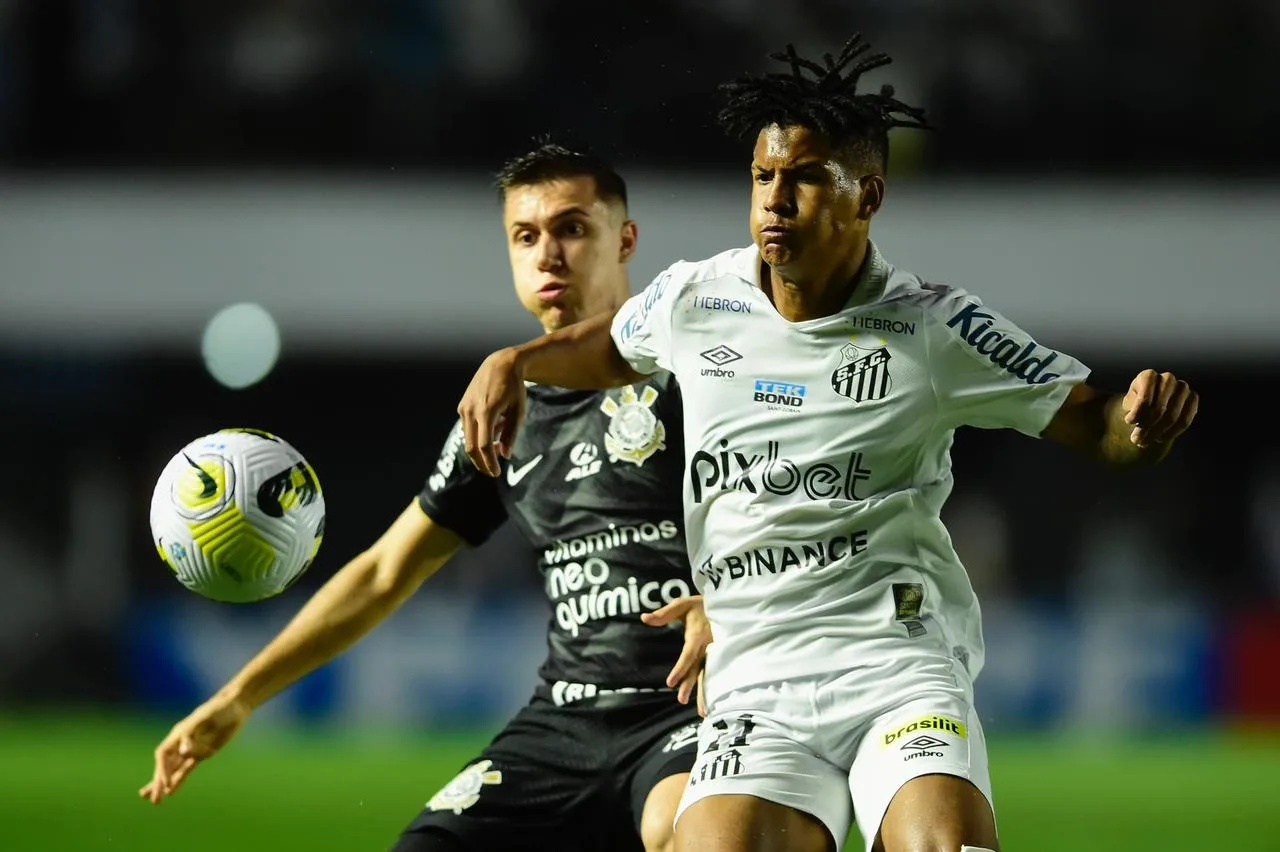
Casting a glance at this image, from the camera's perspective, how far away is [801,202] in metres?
3.44

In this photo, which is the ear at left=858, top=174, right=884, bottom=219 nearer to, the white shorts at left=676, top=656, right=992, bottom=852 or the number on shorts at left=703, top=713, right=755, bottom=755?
the white shorts at left=676, top=656, right=992, bottom=852

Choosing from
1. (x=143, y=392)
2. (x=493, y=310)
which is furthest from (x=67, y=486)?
(x=493, y=310)

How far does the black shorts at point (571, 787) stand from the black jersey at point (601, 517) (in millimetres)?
93

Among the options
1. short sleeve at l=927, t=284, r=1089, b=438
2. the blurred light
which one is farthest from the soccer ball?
the blurred light

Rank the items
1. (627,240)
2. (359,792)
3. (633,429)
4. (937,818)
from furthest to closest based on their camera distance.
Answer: (359,792)
(627,240)
(633,429)
(937,818)

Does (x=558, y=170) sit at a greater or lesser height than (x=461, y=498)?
greater

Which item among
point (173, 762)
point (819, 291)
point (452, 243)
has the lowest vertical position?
point (173, 762)

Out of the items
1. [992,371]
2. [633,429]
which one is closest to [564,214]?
[633,429]

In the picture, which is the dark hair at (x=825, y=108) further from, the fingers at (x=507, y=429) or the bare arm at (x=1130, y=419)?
the fingers at (x=507, y=429)

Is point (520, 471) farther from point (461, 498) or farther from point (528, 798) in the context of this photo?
point (528, 798)

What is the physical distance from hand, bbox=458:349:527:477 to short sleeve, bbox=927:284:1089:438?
0.87m

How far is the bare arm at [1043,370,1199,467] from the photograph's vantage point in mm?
3137

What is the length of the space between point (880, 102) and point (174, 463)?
1.90 meters

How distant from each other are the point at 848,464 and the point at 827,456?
0.15ft
